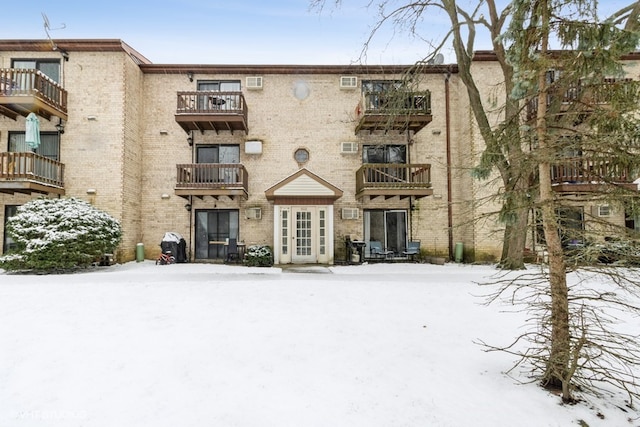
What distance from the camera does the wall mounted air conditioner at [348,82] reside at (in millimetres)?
15008

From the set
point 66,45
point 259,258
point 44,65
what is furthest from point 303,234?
point 44,65

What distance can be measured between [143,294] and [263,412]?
508cm

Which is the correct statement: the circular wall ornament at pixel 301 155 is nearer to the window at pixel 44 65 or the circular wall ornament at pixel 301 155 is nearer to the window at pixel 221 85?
the window at pixel 221 85

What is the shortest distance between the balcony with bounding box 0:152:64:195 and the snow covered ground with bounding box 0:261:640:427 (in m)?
6.02

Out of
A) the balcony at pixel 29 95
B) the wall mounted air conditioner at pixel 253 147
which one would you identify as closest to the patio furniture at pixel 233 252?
the wall mounted air conditioner at pixel 253 147

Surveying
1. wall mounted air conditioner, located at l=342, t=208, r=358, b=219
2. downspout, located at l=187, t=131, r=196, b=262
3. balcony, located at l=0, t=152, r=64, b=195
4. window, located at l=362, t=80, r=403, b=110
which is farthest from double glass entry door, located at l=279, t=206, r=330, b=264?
balcony, located at l=0, t=152, r=64, b=195

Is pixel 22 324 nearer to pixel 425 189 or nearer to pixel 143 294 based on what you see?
pixel 143 294

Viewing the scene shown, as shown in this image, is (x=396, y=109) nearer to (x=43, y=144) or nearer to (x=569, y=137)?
(x=569, y=137)

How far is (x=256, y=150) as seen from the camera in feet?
48.1

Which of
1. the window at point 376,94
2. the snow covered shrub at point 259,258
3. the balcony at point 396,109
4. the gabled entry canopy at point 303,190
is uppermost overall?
the window at point 376,94

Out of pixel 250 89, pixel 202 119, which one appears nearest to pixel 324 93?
pixel 250 89

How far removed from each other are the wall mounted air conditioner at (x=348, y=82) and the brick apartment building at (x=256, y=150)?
0.05 meters

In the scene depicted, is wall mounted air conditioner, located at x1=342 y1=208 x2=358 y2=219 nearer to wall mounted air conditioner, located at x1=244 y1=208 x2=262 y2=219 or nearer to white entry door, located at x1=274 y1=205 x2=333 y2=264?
white entry door, located at x1=274 y1=205 x2=333 y2=264

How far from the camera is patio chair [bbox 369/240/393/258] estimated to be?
47.1 feet
